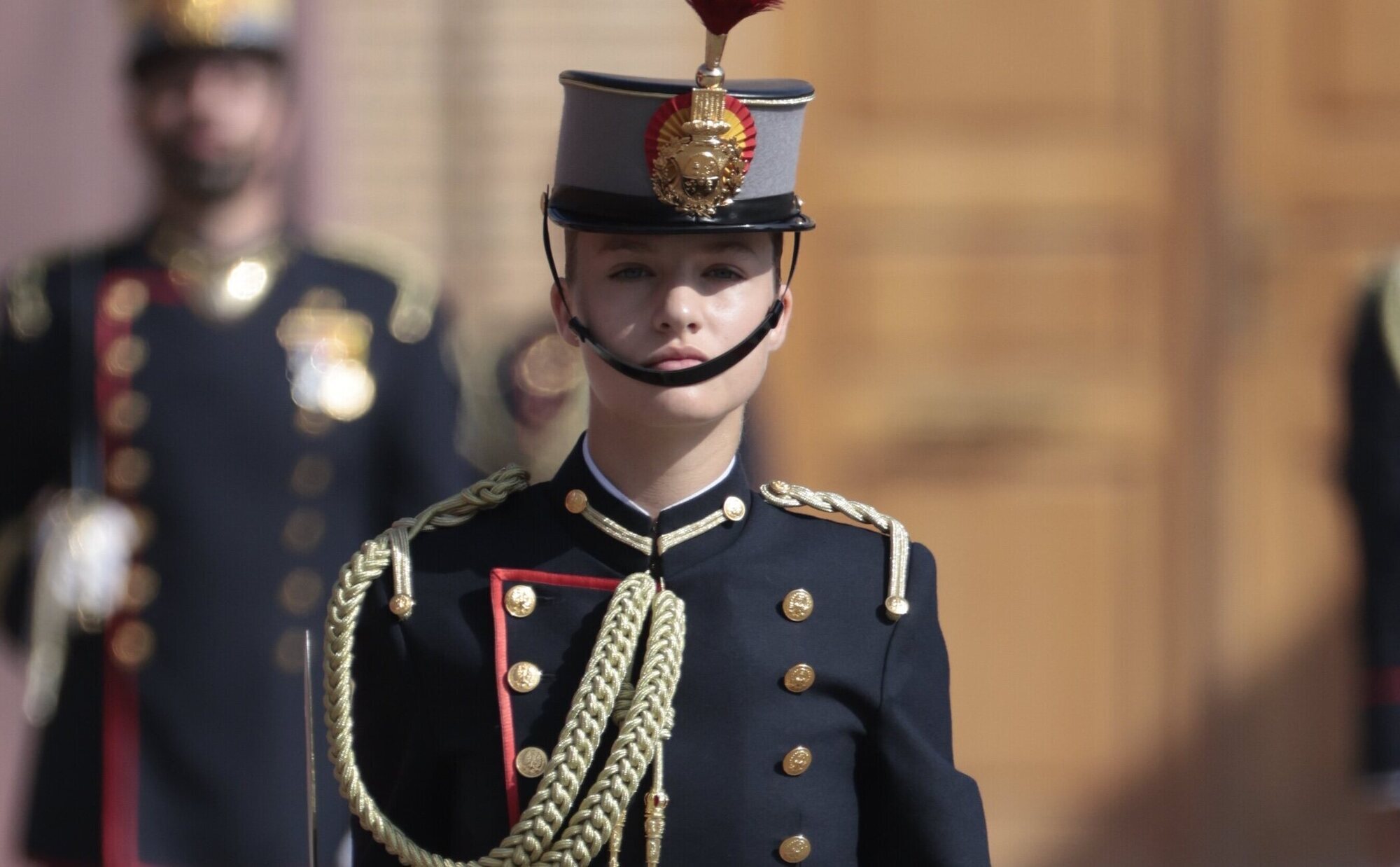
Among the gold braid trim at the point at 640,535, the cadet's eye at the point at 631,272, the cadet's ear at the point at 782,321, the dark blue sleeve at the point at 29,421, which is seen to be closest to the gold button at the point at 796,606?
the gold braid trim at the point at 640,535

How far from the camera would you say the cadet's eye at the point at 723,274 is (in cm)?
193

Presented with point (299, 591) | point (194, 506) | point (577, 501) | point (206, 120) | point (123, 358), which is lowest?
point (299, 591)

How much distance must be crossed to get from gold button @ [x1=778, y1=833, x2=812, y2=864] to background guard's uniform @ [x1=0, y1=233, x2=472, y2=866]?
71.5 inches

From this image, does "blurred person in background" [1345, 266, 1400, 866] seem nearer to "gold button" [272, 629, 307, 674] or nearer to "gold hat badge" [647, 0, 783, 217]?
"gold button" [272, 629, 307, 674]

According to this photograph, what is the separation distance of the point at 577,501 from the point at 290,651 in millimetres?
1798

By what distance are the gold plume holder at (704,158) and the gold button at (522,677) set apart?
0.42 m

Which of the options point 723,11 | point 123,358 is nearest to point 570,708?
point 723,11

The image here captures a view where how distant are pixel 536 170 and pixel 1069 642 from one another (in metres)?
1.82

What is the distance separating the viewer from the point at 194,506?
367 centimetres

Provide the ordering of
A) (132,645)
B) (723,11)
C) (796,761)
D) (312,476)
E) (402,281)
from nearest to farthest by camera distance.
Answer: (723,11), (796,761), (132,645), (312,476), (402,281)

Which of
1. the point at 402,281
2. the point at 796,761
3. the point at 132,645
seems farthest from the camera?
the point at 402,281

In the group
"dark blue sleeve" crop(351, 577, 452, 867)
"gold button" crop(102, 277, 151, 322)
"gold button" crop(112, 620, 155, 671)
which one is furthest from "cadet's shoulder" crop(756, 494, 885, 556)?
"gold button" crop(102, 277, 151, 322)

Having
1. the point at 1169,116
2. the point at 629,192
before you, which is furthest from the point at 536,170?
the point at 629,192

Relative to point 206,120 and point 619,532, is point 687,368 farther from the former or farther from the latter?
point 206,120
